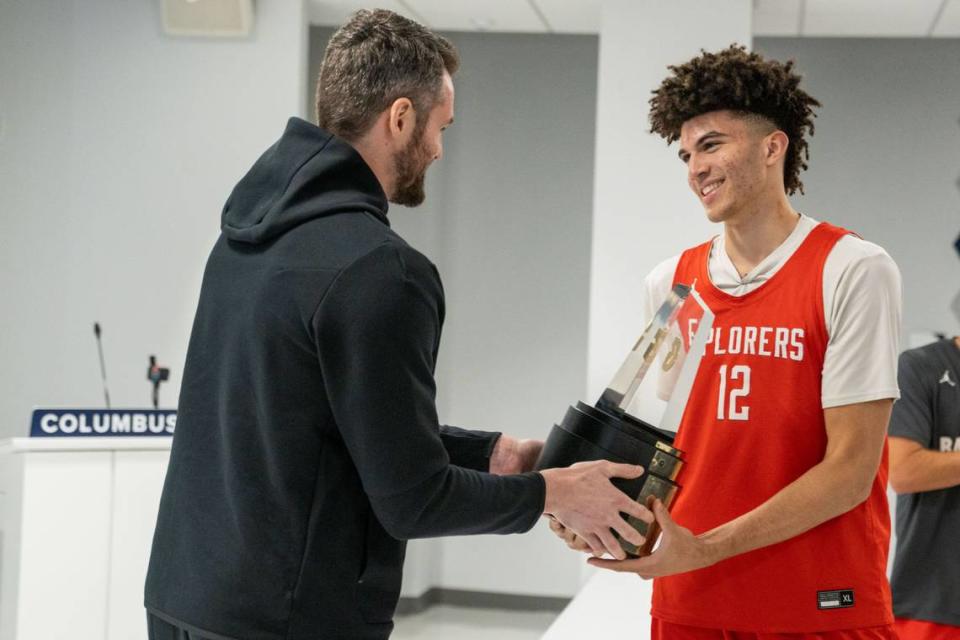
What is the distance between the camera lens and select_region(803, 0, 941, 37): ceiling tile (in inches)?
206

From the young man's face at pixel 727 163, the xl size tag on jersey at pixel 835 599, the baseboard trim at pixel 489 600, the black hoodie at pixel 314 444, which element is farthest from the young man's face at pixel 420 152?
the baseboard trim at pixel 489 600

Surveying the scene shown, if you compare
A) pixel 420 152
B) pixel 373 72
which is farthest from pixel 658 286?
pixel 373 72

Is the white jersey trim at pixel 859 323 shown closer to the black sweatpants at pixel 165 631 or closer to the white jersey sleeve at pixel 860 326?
the white jersey sleeve at pixel 860 326

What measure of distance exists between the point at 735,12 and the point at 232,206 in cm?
417

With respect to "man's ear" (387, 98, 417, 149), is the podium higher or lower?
lower

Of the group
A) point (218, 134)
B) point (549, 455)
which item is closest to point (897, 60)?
point (218, 134)

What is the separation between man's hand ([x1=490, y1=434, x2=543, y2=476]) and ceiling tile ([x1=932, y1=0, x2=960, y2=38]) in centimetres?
434

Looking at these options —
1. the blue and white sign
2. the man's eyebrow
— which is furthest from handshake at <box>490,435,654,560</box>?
the blue and white sign

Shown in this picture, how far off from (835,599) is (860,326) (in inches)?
15.6

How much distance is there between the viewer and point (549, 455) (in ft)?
5.04

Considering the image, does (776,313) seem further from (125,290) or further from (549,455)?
(125,290)

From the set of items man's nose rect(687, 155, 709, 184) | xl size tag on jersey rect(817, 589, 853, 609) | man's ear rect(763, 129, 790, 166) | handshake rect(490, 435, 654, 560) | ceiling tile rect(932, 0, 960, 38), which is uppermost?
ceiling tile rect(932, 0, 960, 38)

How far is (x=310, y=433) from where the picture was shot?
4.25 ft

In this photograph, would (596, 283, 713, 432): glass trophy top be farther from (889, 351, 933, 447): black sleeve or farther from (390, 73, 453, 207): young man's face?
(889, 351, 933, 447): black sleeve
